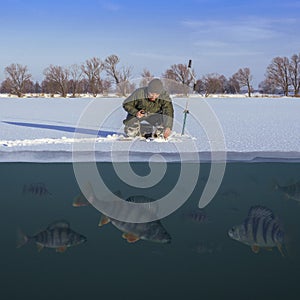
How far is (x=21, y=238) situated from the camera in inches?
93.6

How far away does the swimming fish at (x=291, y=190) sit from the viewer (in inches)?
127

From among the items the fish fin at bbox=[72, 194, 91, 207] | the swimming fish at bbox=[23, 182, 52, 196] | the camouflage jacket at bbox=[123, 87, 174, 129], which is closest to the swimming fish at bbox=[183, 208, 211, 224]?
the fish fin at bbox=[72, 194, 91, 207]

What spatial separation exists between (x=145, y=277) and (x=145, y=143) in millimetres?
4236

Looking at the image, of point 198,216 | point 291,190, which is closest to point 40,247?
point 198,216

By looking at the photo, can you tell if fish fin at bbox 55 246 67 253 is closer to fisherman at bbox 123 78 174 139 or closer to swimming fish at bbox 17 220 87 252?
swimming fish at bbox 17 220 87 252

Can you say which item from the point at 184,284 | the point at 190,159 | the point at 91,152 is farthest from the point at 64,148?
the point at 184,284

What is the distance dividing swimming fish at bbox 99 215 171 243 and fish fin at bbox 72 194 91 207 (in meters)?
0.41

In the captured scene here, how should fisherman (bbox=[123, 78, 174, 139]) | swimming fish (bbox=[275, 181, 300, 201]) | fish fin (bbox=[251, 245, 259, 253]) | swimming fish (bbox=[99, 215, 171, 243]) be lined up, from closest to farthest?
fish fin (bbox=[251, 245, 259, 253])
swimming fish (bbox=[99, 215, 171, 243])
swimming fish (bbox=[275, 181, 300, 201])
fisherman (bbox=[123, 78, 174, 139])

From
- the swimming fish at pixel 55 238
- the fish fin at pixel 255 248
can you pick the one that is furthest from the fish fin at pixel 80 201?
the fish fin at pixel 255 248

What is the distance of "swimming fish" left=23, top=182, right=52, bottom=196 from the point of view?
11.0ft

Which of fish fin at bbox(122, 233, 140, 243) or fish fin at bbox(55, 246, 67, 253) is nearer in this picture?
fish fin at bbox(55, 246, 67, 253)

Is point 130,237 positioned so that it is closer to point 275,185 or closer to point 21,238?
point 21,238

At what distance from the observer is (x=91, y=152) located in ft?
17.4

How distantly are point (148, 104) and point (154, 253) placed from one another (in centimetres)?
417
